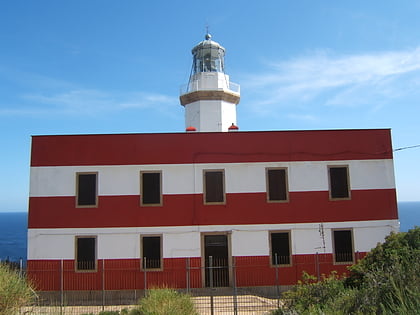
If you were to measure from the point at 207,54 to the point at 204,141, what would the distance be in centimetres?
979

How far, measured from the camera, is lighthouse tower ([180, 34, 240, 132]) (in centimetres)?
2377

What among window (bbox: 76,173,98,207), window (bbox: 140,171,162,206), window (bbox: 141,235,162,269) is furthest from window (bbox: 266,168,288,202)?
window (bbox: 76,173,98,207)

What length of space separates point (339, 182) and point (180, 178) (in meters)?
7.12

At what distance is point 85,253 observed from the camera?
57.6 ft

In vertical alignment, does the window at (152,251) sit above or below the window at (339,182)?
below

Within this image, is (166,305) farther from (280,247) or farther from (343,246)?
(343,246)

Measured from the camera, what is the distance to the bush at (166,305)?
38.1 feet

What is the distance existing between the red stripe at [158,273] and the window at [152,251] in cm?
28

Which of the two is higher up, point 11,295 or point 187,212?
point 187,212

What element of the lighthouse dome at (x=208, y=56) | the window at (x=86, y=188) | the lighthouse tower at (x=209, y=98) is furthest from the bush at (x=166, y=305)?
the lighthouse dome at (x=208, y=56)

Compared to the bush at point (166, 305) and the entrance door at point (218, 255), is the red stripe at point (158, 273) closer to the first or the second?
the entrance door at point (218, 255)

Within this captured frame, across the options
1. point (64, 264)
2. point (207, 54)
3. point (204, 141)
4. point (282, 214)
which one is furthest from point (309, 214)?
point (207, 54)

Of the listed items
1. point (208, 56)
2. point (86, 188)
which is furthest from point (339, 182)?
point (208, 56)

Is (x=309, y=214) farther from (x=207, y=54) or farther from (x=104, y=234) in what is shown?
(x=207, y=54)
